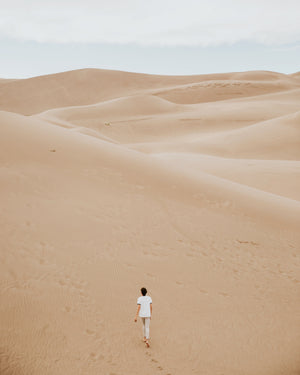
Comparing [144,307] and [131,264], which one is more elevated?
[131,264]

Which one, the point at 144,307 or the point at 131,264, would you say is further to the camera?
the point at 131,264

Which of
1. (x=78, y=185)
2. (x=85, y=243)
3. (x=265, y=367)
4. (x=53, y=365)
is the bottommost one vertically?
(x=265, y=367)

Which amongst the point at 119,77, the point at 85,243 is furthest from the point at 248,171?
the point at 119,77

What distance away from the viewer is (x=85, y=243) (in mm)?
6547

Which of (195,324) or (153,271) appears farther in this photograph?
(153,271)

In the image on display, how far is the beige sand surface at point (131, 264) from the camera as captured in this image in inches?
182

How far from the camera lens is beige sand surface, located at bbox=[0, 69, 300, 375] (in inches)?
182

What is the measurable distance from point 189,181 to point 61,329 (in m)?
6.65

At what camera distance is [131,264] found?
251 inches

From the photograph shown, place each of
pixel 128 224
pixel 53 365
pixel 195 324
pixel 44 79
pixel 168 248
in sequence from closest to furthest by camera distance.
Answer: pixel 53 365, pixel 195 324, pixel 168 248, pixel 128 224, pixel 44 79

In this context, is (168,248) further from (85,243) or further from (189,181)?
(189,181)

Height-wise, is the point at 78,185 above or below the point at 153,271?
above

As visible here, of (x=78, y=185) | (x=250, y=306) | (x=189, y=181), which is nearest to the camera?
(x=250, y=306)

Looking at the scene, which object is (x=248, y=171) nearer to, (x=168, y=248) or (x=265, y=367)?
(x=168, y=248)
